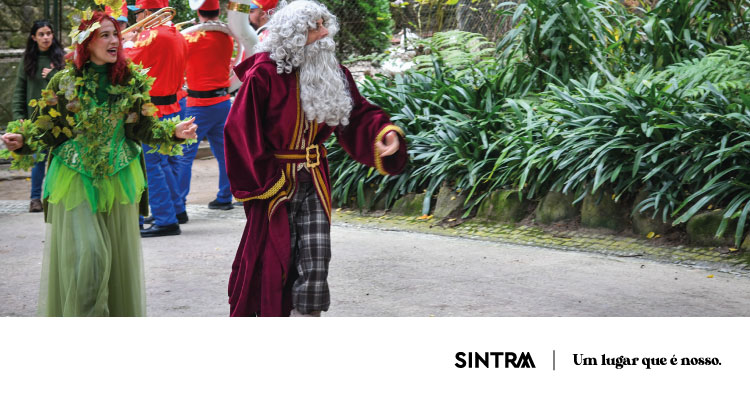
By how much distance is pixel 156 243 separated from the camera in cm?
702

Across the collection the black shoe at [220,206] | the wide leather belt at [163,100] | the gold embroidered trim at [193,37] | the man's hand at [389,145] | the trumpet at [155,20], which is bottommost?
the black shoe at [220,206]

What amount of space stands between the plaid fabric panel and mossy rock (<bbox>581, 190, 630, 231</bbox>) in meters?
3.43

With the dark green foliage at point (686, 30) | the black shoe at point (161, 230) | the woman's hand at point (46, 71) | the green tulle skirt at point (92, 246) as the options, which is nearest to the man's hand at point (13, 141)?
the green tulle skirt at point (92, 246)

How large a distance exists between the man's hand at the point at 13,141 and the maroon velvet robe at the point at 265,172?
3.38 feet

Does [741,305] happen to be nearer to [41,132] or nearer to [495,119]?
[495,119]

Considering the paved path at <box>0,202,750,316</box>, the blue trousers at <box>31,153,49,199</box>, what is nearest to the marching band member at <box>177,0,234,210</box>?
the paved path at <box>0,202,750,316</box>

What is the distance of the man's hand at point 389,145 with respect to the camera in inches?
156

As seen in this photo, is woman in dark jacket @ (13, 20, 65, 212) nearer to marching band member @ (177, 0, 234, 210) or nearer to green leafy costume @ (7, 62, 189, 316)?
marching band member @ (177, 0, 234, 210)

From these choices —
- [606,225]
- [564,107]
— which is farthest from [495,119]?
[606,225]

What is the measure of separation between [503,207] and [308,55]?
3.74 metres

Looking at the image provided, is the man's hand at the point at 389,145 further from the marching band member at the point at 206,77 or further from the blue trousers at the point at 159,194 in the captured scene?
the marching band member at the point at 206,77

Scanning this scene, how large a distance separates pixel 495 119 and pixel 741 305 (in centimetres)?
342

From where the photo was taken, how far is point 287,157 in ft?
13.0

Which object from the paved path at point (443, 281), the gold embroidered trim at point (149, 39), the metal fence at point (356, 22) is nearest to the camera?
the paved path at point (443, 281)
